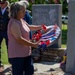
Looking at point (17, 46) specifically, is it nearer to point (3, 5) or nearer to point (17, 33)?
point (17, 33)

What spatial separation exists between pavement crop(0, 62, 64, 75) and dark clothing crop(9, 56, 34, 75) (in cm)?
239

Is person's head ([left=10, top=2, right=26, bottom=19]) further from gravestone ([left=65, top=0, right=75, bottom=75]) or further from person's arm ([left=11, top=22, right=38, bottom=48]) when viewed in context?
gravestone ([left=65, top=0, right=75, bottom=75])

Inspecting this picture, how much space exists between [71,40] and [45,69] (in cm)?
158

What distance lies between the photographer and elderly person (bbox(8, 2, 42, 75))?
4633 millimetres

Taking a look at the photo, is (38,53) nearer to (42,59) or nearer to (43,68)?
(42,59)

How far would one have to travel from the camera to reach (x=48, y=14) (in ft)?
31.3

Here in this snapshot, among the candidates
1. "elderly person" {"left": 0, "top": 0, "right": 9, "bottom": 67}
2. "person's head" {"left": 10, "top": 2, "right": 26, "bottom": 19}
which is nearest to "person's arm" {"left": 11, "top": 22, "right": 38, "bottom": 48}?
"person's head" {"left": 10, "top": 2, "right": 26, "bottom": 19}

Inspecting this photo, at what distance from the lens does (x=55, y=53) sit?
9.41 m

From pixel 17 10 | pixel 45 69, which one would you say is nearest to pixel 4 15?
pixel 45 69

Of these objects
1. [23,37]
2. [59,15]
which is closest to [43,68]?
[59,15]

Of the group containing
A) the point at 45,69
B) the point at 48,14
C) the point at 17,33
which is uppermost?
the point at 17,33

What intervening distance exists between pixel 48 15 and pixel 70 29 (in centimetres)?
251

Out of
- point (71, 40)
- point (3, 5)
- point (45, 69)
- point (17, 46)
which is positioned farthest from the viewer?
point (45, 69)

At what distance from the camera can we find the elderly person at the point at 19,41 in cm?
463
